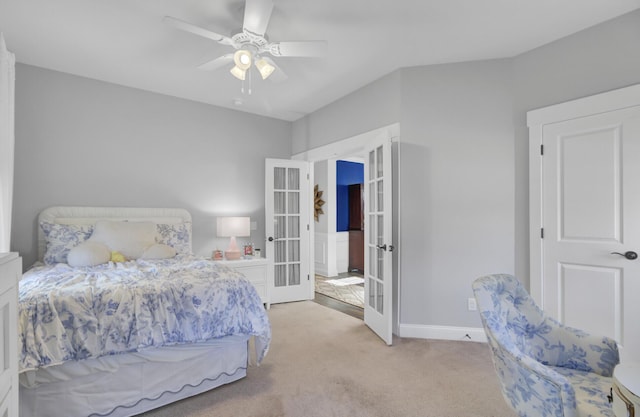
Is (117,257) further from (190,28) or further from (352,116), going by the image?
(352,116)

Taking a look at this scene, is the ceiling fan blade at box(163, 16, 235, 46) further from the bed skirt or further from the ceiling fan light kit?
the bed skirt

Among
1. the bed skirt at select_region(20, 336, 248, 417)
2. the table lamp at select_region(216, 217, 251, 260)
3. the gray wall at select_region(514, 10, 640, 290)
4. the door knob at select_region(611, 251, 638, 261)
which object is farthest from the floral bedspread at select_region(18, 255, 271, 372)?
the door knob at select_region(611, 251, 638, 261)

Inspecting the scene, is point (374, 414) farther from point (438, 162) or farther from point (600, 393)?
point (438, 162)

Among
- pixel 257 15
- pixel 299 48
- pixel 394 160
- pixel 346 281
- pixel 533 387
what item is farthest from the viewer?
pixel 346 281

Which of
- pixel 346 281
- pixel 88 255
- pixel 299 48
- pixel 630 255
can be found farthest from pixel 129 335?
pixel 346 281

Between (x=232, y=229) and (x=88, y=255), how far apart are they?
157 centimetres

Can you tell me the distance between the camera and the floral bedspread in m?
1.74

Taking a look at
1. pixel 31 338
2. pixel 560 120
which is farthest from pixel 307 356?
pixel 560 120

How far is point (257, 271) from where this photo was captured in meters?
4.12

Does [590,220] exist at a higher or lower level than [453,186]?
lower

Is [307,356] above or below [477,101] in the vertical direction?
below

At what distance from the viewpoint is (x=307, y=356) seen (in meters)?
2.85

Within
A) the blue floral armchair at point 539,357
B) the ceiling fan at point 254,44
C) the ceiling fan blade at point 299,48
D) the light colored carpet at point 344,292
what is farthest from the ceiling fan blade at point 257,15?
the light colored carpet at point 344,292

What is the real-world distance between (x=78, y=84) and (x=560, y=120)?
4.72 m
